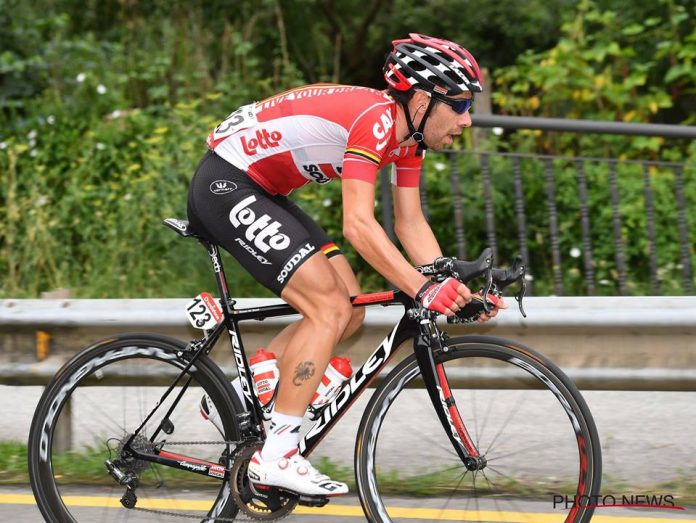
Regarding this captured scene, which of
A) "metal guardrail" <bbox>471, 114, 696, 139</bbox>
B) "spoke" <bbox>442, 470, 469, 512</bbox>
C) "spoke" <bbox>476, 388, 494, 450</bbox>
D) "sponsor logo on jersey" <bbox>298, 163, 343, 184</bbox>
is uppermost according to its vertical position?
"sponsor logo on jersey" <bbox>298, 163, 343, 184</bbox>

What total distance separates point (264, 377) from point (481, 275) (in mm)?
915

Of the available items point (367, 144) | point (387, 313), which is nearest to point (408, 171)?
point (367, 144)

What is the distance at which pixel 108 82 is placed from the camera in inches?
405

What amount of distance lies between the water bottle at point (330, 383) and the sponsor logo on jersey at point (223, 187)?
0.73 m

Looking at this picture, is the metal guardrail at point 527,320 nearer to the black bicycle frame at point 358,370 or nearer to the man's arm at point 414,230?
the black bicycle frame at point 358,370

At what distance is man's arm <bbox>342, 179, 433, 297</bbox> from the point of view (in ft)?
12.7

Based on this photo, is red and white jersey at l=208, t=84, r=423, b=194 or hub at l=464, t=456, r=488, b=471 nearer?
red and white jersey at l=208, t=84, r=423, b=194

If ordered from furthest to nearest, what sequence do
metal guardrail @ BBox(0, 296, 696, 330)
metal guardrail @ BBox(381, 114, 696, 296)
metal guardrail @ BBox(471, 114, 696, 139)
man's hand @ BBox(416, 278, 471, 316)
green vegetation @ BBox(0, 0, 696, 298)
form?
green vegetation @ BBox(0, 0, 696, 298) → metal guardrail @ BBox(381, 114, 696, 296) → metal guardrail @ BBox(471, 114, 696, 139) → metal guardrail @ BBox(0, 296, 696, 330) → man's hand @ BBox(416, 278, 471, 316)

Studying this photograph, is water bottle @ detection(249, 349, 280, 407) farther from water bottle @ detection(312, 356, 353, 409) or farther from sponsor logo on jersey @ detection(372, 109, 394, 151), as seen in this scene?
sponsor logo on jersey @ detection(372, 109, 394, 151)

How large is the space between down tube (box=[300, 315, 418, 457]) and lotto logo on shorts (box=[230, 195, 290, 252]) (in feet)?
1.61

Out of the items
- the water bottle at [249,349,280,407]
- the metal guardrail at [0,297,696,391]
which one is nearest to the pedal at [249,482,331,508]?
the water bottle at [249,349,280,407]

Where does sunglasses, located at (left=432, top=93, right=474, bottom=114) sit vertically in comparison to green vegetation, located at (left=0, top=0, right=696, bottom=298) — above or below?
above

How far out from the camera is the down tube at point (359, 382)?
4.15 meters

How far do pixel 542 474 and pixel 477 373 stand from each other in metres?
0.77
